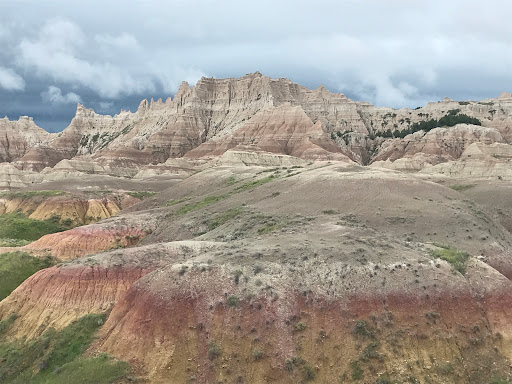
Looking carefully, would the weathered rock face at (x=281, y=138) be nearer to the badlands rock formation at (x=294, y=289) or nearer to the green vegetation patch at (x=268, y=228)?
the badlands rock formation at (x=294, y=289)

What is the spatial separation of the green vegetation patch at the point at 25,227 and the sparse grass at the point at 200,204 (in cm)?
2370

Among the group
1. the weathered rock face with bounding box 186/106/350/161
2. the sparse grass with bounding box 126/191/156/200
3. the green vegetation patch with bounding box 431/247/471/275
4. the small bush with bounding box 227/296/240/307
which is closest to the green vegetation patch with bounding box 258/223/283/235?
the green vegetation patch with bounding box 431/247/471/275

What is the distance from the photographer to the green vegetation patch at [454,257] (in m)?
27.3

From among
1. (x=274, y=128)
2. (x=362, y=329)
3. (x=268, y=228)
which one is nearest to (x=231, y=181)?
(x=268, y=228)

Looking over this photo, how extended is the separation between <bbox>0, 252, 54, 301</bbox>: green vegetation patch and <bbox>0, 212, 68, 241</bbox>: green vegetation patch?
2494cm

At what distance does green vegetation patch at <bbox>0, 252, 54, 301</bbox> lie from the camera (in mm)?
36719

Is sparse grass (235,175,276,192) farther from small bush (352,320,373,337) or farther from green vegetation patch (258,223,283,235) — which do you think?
small bush (352,320,373,337)

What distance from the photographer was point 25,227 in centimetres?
6719

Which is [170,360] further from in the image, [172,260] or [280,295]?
[172,260]

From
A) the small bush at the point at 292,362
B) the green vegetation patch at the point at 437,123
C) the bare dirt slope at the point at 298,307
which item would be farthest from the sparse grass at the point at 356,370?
the green vegetation patch at the point at 437,123

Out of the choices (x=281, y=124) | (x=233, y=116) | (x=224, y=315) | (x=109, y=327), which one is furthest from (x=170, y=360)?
(x=233, y=116)

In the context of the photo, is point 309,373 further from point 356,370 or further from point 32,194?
point 32,194

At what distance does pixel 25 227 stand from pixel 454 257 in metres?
60.7

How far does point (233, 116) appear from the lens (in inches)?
6860
